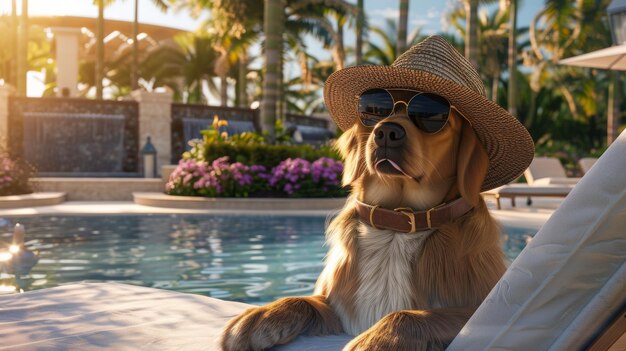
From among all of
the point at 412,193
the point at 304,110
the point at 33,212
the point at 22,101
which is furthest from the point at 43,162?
the point at 304,110

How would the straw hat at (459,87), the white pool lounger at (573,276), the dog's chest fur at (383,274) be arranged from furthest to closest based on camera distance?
1. the straw hat at (459,87)
2. the dog's chest fur at (383,274)
3. the white pool lounger at (573,276)

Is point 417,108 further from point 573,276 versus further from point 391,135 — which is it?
point 573,276

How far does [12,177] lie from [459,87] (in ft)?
50.7

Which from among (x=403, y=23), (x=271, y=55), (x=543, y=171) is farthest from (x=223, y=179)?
(x=543, y=171)

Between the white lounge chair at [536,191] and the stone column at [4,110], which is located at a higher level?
the stone column at [4,110]

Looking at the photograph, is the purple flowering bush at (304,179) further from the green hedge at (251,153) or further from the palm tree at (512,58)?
the palm tree at (512,58)

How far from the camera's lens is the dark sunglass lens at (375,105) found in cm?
240

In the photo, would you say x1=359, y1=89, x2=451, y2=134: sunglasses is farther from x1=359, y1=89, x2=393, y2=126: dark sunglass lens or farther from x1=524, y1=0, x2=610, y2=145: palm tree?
x1=524, y1=0, x2=610, y2=145: palm tree

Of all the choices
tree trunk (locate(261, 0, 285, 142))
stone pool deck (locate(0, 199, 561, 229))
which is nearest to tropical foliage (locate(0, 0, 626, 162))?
tree trunk (locate(261, 0, 285, 142))

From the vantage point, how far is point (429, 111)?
2301mm

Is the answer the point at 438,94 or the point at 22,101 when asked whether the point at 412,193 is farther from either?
the point at 22,101

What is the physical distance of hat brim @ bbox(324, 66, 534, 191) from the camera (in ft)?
7.61

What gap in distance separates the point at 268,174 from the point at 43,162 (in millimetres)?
11463

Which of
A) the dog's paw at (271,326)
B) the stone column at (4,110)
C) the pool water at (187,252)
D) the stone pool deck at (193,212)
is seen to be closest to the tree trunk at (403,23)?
the stone pool deck at (193,212)
